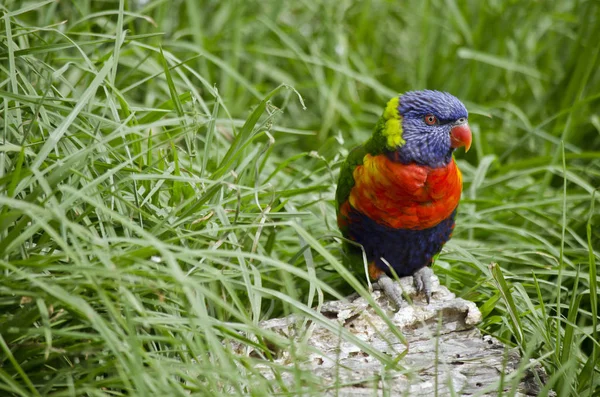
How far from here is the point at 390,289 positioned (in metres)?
2.55

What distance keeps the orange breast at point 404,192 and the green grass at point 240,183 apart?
0.80 ft

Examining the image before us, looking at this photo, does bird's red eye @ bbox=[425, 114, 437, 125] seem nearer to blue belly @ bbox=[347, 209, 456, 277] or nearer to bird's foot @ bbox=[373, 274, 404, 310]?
blue belly @ bbox=[347, 209, 456, 277]

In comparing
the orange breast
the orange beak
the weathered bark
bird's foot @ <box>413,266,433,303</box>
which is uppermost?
the orange beak

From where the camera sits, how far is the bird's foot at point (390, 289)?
250 centimetres

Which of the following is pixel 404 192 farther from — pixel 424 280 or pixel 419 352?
pixel 419 352

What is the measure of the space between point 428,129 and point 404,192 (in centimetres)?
27

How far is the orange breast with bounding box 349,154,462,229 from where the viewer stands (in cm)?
247

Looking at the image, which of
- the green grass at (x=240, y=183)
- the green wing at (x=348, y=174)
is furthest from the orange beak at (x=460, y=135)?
the green grass at (x=240, y=183)

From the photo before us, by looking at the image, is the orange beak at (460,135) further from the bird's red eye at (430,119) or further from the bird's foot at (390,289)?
the bird's foot at (390,289)

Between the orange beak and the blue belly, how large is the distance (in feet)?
0.96

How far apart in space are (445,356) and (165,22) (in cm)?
299

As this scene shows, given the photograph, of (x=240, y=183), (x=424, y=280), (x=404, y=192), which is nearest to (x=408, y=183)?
(x=404, y=192)

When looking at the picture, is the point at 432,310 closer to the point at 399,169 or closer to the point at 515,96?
the point at 399,169

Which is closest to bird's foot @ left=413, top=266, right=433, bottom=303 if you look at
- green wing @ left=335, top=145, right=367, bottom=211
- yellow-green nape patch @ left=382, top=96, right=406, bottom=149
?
green wing @ left=335, top=145, right=367, bottom=211
